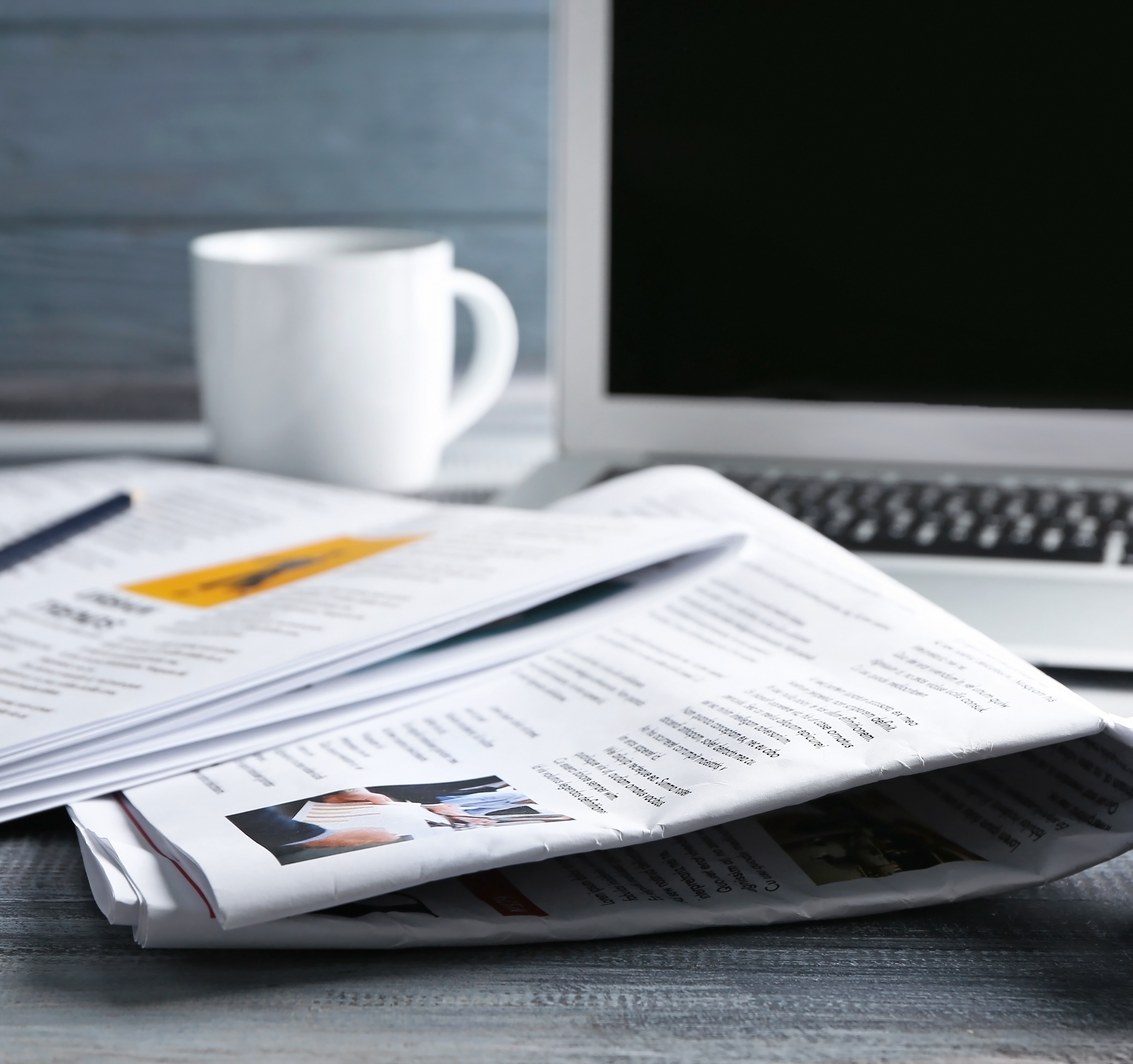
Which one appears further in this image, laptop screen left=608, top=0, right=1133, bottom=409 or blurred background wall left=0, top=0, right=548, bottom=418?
blurred background wall left=0, top=0, right=548, bottom=418

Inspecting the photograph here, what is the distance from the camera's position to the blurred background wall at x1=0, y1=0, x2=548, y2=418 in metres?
0.95

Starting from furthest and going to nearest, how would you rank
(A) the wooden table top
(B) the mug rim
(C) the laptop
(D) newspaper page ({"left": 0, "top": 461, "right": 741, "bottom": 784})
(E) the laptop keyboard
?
(B) the mug rim
(C) the laptop
(E) the laptop keyboard
(D) newspaper page ({"left": 0, "top": 461, "right": 741, "bottom": 784})
(A) the wooden table top

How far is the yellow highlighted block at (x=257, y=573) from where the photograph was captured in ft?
1.36

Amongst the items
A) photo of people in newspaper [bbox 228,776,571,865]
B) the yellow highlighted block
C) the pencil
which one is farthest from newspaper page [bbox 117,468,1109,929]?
the pencil

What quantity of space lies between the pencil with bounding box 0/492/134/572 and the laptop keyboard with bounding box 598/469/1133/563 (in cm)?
29

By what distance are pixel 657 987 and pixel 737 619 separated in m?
0.14

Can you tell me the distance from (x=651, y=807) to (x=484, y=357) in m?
0.48

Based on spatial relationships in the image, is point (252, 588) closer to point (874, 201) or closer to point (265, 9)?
point (874, 201)

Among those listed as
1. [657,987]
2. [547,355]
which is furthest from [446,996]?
[547,355]

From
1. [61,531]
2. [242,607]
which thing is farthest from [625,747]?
[61,531]

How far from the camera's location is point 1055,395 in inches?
23.3

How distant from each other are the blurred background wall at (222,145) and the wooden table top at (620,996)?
2.44 ft

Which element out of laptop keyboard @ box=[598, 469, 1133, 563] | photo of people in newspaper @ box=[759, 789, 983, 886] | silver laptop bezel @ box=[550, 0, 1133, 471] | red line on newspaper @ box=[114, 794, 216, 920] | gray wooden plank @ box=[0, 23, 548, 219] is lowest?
photo of people in newspaper @ box=[759, 789, 983, 886]

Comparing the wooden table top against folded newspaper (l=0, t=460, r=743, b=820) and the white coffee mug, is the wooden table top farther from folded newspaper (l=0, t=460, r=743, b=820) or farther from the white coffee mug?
the white coffee mug
